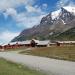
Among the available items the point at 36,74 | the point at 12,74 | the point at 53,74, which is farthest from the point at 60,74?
the point at 12,74

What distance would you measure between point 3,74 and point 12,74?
80cm

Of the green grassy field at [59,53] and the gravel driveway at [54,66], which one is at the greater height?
the green grassy field at [59,53]

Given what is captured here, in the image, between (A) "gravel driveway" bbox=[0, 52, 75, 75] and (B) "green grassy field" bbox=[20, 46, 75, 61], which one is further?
(B) "green grassy field" bbox=[20, 46, 75, 61]

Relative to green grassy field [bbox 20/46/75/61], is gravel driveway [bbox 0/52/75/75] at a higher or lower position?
lower

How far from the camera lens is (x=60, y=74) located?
20.8 m

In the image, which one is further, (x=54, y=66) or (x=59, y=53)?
(x=59, y=53)

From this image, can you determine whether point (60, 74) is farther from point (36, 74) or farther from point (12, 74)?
point (12, 74)

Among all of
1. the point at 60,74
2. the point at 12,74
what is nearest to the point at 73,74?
the point at 60,74

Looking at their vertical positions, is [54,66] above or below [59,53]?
below

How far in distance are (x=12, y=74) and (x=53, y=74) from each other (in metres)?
3.45

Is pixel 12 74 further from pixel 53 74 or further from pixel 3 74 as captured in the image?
pixel 53 74

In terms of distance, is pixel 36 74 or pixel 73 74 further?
pixel 36 74

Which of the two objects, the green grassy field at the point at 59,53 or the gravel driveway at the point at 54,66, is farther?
the green grassy field at the point at 59,53

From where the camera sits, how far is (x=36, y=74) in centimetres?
2180
